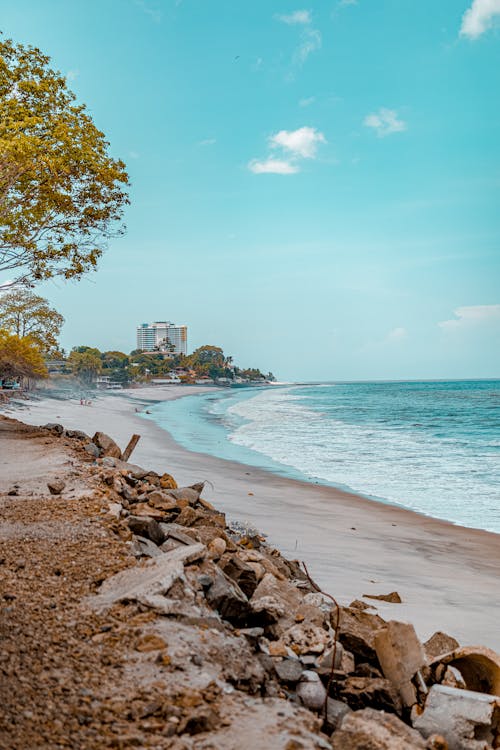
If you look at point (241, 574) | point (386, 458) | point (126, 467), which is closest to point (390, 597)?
point (241, 574)

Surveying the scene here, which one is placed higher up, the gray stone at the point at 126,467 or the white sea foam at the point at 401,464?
the gray stone at the point at 126,467

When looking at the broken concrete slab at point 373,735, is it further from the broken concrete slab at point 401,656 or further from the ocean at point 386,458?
the ocean at point 386,458

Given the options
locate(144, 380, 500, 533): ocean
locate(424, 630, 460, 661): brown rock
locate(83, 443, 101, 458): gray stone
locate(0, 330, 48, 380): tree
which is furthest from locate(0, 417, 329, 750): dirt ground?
locate(0, 330, 48, 380): tree

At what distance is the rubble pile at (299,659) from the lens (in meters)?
2.90

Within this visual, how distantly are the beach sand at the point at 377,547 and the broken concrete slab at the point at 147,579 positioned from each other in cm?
241

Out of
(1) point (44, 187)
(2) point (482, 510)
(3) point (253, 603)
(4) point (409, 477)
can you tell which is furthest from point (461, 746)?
(1) point (44, 187)

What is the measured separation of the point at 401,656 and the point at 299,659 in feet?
2.28

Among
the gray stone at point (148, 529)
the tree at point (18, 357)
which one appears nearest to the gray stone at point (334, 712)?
the gray stone at point (148, 529)

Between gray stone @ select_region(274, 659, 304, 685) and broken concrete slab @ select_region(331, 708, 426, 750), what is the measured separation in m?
0.53

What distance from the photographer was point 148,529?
5.62 m

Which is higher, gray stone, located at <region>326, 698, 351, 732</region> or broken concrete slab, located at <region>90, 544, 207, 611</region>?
broken concrete slab, located at <region>90, 544, 207, 611</region>

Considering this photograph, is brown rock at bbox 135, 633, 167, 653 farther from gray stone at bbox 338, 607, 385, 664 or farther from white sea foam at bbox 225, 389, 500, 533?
white sea foam at bbox 225, 389, 500, 533

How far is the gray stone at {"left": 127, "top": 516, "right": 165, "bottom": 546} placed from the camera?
18.4ft

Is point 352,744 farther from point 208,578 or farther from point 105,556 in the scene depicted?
point 105,556
